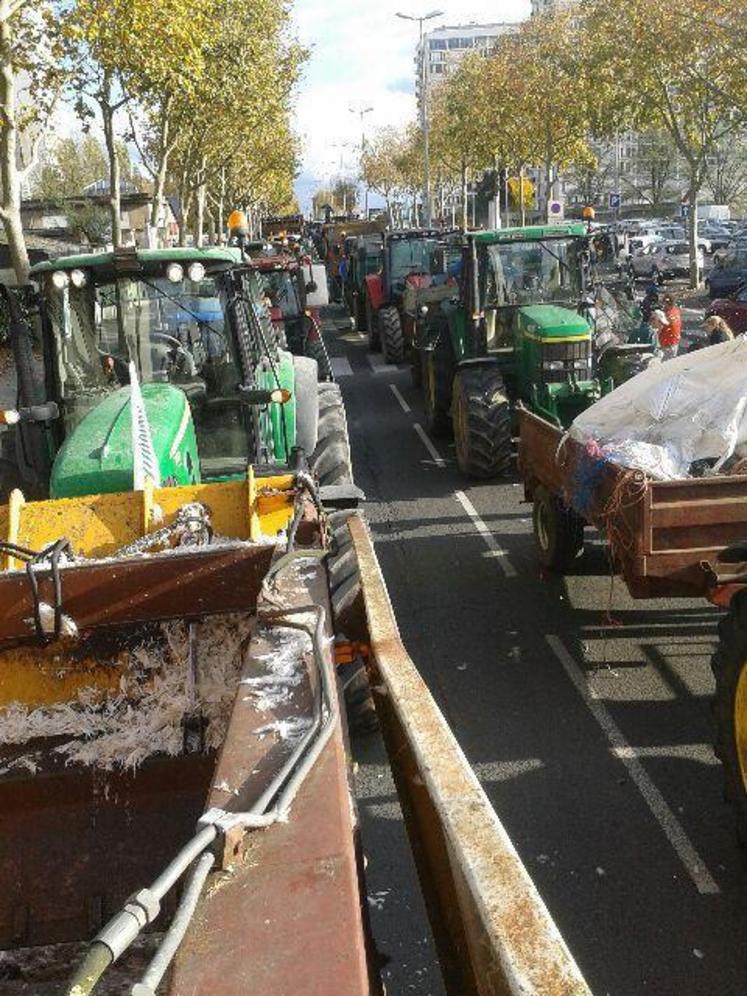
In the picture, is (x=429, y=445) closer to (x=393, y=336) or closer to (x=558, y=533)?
(x=558, y=533)

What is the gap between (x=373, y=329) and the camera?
21281 mm

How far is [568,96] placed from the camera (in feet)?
99.3

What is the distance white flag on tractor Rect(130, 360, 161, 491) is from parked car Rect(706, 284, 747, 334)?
47.7 feet

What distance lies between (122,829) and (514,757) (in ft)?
7.34

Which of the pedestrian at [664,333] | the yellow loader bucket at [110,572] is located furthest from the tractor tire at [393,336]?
the yellow loader bucket at [110,572]

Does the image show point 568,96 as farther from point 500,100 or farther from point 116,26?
point 116,26

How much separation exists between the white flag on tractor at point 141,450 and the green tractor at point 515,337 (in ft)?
18.5

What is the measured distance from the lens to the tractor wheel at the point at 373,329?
20930 mm

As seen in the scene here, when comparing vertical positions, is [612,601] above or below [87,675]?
below

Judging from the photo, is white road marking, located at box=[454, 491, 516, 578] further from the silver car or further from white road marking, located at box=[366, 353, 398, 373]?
the silver car

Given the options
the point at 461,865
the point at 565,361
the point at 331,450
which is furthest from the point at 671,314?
the point at 461,865

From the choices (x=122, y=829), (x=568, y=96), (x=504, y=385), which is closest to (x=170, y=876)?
(x=122, y=829)

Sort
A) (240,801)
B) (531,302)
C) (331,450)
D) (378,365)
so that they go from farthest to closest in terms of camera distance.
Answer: (378,365) → (531,302) → (331,450) → (240,801)

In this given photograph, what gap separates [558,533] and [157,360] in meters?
3.11
